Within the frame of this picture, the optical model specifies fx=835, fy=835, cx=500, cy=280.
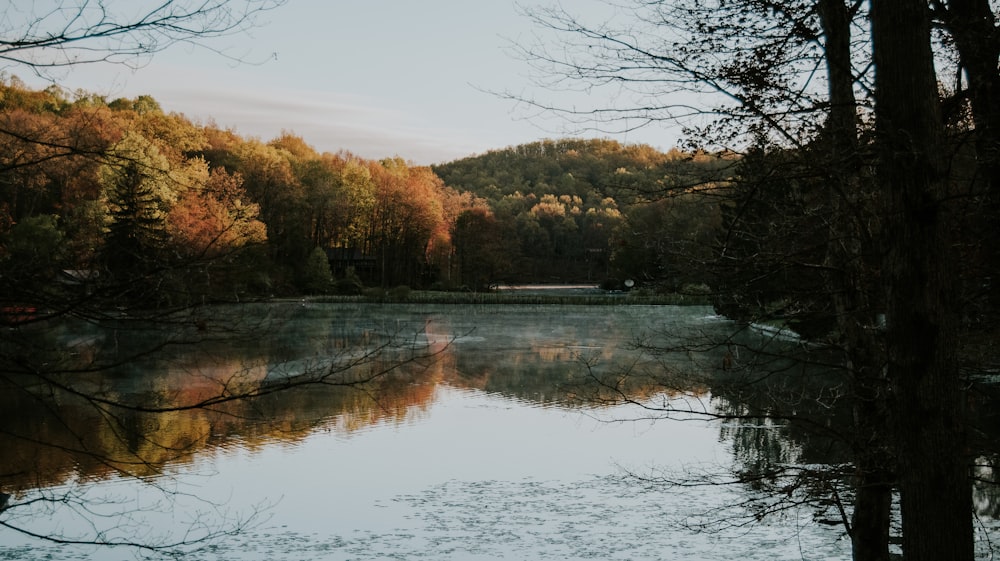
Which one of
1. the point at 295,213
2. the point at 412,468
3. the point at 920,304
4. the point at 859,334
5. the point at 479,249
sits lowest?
the point at 412,468

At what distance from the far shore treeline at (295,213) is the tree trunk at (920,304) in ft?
2.87

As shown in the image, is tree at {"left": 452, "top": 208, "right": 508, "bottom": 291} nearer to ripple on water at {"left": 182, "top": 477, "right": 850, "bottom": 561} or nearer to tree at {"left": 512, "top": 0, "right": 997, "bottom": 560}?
ripple on water at {"left": 182, "top": 477, "right": 850, "bottom": 561}

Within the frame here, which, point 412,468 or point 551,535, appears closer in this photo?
point 551,535

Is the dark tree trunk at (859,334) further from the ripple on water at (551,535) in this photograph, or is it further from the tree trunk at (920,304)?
the ripple on water at (551,535)

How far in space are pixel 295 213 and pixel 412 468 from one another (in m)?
46.1

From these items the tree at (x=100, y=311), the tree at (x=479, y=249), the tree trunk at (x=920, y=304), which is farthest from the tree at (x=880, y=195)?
the tree at (x=479, y=249)

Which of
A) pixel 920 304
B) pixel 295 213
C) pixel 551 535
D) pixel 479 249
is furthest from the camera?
pixel 479 249

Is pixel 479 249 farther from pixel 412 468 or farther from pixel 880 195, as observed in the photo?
pixel 880 195

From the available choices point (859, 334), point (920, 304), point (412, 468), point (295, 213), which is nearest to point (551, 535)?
point (412, 468)

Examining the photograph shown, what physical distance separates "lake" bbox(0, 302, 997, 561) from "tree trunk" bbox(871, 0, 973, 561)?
3.80 feet

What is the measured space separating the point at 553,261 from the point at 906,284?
77.7 metres

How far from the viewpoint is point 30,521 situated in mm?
8461

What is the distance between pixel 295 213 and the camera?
54594 mm

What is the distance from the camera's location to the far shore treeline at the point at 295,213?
3842mm
